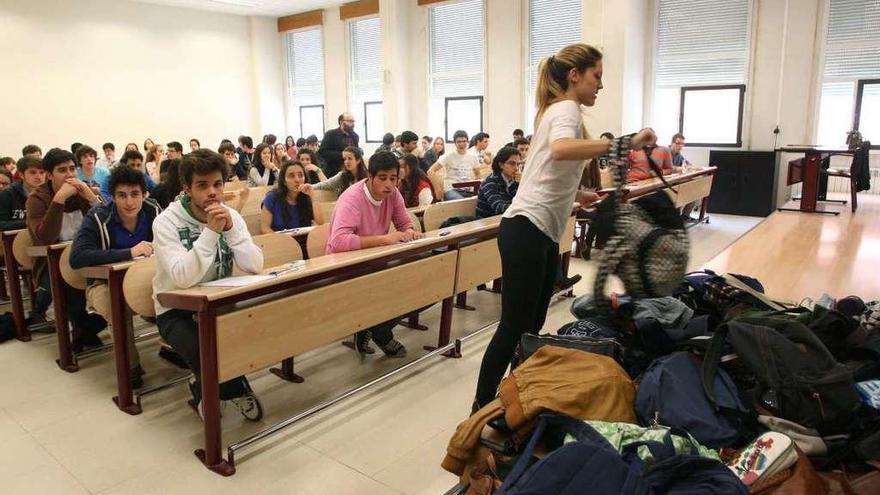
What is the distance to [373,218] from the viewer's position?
3312 mm

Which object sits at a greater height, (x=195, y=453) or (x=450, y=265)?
(x=450, y=265)

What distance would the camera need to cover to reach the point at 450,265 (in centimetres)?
337

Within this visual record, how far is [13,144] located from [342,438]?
11.0 meters

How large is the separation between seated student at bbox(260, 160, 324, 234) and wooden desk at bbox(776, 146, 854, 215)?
6.42m

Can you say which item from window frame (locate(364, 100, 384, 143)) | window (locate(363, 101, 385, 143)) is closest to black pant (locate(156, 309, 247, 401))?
window (locate(363, 101, 385, 143))

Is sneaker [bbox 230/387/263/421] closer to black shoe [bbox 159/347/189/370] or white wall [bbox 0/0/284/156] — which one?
black shoe [bbox 159/347/189/370]

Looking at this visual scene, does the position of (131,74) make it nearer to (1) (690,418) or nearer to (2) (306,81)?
(2) (306,81)

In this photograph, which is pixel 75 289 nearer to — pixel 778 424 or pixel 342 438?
pixel 342 438

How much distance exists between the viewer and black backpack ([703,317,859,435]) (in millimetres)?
1783

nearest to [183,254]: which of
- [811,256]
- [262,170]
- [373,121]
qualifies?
[262,170]

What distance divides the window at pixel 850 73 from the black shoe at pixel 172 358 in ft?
30.0

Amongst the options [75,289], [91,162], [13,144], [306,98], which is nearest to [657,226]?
[75,289]

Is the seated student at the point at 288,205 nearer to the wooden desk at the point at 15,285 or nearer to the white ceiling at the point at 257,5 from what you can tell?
the wooden desk at the point at 15,285

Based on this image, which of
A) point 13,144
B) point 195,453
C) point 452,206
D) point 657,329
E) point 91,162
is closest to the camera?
point 657,329
